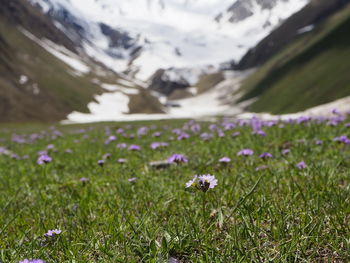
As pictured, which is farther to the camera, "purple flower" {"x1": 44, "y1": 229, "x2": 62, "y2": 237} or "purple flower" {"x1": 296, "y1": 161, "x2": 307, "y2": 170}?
"purple flower" {"x1": 296, "y1": 161, "x2": 307, "y2": 170}

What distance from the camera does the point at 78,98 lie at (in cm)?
13300

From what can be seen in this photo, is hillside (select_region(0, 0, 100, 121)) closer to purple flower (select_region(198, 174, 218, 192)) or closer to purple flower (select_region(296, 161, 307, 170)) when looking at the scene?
purple flower (select_region(296, 161, 307, 170))

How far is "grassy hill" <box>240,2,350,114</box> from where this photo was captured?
139625 mm

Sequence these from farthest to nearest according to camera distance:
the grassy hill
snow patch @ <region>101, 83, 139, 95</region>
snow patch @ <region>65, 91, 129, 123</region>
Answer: snow patch @ <region>101, 83, 139, 95</region> → the grassy hill → snow patch @ <region>65, 91, 129, 123</region>

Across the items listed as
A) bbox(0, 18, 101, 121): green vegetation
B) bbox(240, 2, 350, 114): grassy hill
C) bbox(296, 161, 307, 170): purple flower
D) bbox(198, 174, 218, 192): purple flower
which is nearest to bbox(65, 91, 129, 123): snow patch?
bbox(0, 18, 101, 121): green vegetation

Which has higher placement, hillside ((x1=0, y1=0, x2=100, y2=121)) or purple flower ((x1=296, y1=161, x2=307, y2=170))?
hillside ((x1=0, y1=0, x2=100, y2=121))

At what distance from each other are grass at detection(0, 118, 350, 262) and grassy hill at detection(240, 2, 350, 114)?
137 m

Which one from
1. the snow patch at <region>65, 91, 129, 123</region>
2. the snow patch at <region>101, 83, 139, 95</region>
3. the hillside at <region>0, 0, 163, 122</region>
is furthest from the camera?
the snow patch at <region>101, 83, 139, 95</region>

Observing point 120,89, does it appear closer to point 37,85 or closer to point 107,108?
point 107,108

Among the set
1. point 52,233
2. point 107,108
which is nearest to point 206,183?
point 52,233

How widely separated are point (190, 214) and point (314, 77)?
16835cm

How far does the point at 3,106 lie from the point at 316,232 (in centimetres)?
10489

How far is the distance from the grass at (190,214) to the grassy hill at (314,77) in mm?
136865

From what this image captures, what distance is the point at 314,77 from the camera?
517ft
